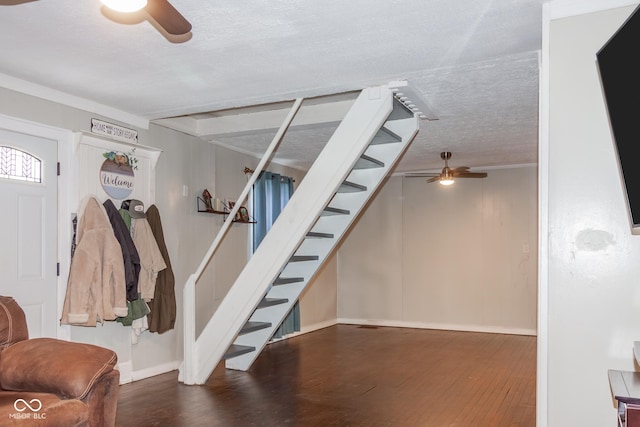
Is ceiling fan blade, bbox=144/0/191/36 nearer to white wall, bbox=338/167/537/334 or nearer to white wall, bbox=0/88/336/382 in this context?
white wall, bbox=0/88/336/382

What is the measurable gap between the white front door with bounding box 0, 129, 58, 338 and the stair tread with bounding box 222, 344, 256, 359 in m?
1.59

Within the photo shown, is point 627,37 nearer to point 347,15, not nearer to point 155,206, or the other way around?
point 347,15

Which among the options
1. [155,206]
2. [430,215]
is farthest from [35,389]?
[430,215]

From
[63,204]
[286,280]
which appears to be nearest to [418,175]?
[286,280]

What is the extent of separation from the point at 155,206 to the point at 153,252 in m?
0.50

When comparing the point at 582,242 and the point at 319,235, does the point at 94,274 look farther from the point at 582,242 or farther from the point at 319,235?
the point at 582,242

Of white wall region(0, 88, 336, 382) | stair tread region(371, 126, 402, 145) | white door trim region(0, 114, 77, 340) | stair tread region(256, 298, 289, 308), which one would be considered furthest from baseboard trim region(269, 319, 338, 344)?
stair tread region(371, 126, 402, 145)

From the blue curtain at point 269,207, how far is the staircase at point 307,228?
4.49 ft

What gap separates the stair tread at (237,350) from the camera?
5102 millimetres

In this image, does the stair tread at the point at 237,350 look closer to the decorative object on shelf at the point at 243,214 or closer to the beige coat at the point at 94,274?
the beige coat at the point at 94,274

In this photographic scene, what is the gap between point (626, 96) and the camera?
2.12 m

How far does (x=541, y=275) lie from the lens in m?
2.70

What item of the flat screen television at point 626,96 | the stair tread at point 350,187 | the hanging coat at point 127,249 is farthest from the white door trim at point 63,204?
the flat screen television at point 626,96

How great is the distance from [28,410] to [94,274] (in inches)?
87.4
